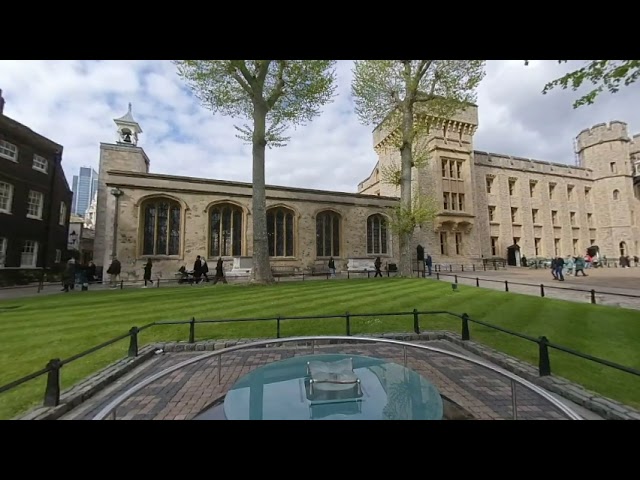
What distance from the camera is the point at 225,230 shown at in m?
20.6

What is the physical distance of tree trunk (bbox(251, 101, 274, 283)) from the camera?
557 inches

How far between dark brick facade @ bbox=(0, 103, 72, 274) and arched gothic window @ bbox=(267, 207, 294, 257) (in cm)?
1577

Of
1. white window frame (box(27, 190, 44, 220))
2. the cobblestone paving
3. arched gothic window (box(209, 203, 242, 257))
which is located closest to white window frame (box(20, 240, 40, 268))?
white window frame (box(27, 190, 44, 220))

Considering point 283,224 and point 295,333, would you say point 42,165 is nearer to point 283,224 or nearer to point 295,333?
point 283,224

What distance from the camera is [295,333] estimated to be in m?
6.64

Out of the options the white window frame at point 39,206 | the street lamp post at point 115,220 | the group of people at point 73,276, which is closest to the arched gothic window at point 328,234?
the street lamp post at point 115,220

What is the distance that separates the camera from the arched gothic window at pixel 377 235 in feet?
82.1

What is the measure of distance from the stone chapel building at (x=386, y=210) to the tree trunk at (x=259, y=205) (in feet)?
13.9

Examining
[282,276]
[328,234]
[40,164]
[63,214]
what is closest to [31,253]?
[63,214]

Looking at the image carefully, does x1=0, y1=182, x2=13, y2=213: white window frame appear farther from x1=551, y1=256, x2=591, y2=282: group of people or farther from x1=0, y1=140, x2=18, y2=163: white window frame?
x1=551, y1=256, x2=591, y2=282: group of people

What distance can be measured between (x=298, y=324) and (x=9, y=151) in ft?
76.2

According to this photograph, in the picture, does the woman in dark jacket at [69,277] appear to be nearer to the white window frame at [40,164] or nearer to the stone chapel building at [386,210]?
the stone chapel building at [386,210]
